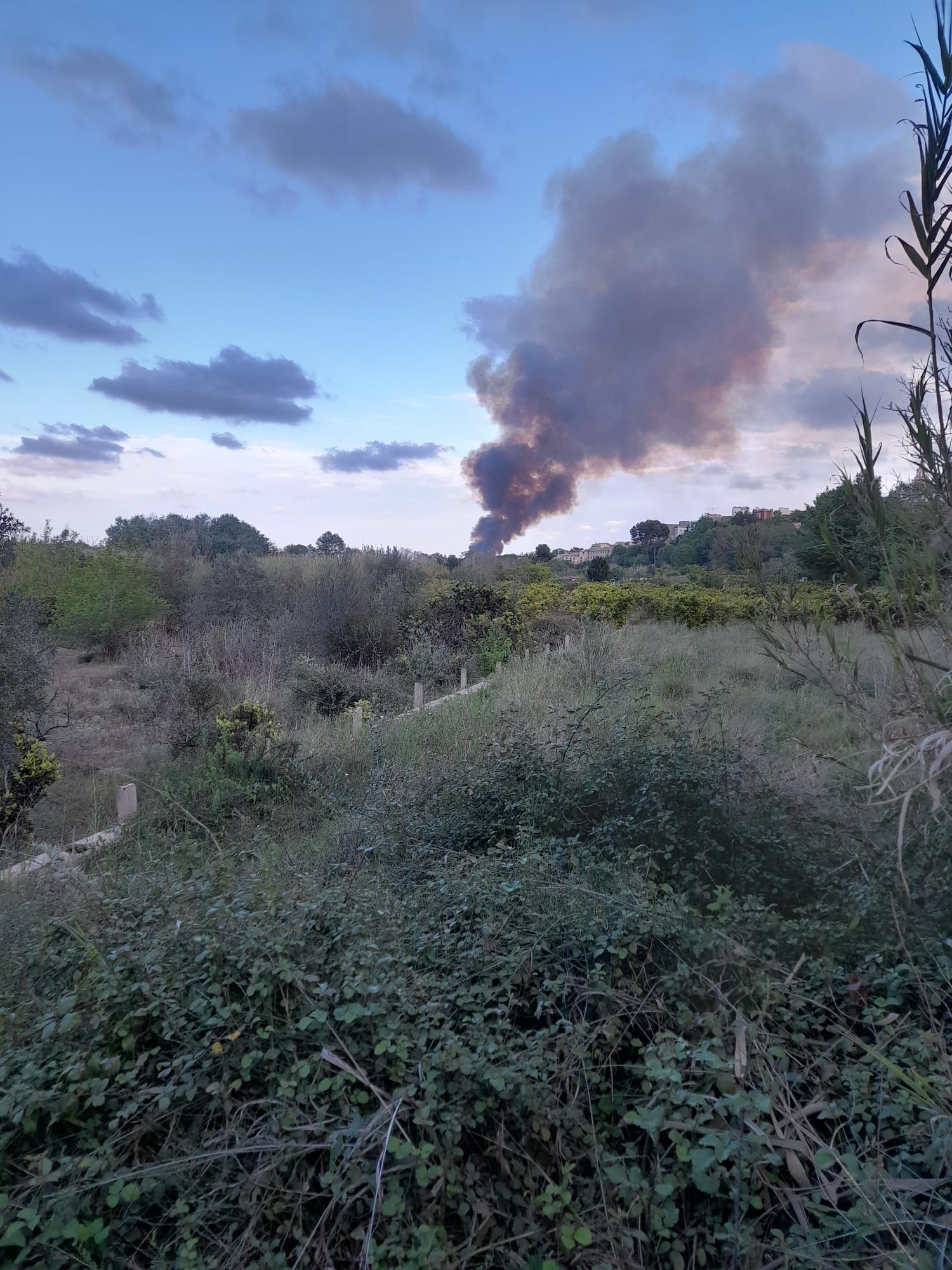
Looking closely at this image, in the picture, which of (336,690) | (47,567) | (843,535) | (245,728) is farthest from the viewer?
(47,567)

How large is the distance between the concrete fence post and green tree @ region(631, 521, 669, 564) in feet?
72.3

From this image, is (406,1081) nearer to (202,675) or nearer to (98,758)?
(98,758)

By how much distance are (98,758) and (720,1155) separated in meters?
7.25

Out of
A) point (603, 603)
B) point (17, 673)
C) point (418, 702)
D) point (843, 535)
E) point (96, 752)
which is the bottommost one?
point (96, 752)

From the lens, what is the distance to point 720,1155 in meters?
1.59

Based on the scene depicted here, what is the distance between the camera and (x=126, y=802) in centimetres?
512

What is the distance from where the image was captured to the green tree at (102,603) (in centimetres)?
1464

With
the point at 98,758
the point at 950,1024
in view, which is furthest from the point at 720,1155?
the point at 98,758

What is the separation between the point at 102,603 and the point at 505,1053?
15.4 meters

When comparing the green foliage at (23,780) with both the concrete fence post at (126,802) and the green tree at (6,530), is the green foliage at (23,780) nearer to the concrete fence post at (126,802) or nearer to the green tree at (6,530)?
the concrete fence post at (126,802)

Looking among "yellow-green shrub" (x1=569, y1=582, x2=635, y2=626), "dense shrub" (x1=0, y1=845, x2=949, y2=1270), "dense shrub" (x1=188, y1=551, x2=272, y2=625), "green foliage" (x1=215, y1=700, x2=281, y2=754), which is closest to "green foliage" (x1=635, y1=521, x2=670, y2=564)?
"yellow-green shrub" (x1=569, y1=582, x2=635, y2=626)

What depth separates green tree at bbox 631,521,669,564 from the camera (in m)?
27.1

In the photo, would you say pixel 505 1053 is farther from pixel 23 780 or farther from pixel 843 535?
pixel 23 780

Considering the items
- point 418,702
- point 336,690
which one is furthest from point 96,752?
point 418,702
